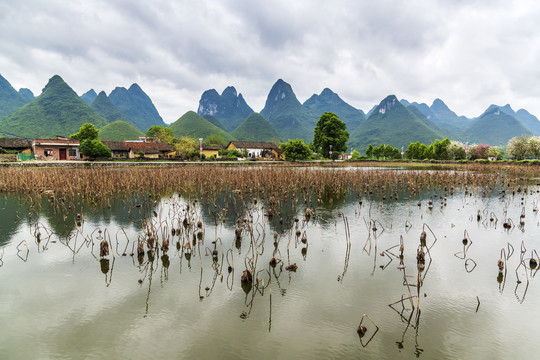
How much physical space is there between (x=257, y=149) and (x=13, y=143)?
77.5 m

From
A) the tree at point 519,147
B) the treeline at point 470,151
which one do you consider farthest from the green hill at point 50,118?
the tree at point 519,147

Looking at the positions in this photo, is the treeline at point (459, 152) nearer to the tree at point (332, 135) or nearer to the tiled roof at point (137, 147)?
the tree at point (332, 135)

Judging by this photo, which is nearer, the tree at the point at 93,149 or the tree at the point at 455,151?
the tree at the point at 93,149

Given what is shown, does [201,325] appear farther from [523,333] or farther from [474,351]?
[523,333]

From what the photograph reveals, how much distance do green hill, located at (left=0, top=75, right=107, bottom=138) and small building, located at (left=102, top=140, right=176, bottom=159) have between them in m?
104

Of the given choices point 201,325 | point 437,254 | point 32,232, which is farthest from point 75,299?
point 437,254

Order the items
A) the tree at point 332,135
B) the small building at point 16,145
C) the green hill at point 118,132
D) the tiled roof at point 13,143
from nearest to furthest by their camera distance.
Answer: the tiled roof at point 13,143 < the small building at point 16,145 < the tree at point 332,135 < the green hill at point 118,132

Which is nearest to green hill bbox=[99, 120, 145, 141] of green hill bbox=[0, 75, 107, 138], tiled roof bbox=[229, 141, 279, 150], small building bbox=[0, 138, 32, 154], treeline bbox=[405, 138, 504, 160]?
green hill bbox=[0, 75, 107, 138]

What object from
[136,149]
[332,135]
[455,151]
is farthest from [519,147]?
[136,149]

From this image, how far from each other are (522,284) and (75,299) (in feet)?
32.5

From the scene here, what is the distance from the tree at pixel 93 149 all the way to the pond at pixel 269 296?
58179mm

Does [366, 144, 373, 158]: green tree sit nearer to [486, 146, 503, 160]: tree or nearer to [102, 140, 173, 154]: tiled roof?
[486, 146, 503, 160]: tree

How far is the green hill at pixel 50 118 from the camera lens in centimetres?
15475

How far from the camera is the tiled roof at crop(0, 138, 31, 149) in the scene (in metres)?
66.2
